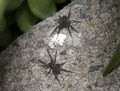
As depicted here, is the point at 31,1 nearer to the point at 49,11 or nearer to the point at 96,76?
the point at 49,11

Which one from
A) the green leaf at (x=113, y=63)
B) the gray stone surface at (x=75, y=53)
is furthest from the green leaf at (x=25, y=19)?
the green leaf at (x=113, y=63)

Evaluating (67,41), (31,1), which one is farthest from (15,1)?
(67,41)

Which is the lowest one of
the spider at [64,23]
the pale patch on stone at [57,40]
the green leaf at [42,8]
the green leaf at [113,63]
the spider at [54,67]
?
the green leaf at [113,63]

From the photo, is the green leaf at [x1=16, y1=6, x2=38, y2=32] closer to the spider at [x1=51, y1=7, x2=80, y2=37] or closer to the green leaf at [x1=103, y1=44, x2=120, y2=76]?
the spider at [x1=51, y1=7, x2=80, y2=37]

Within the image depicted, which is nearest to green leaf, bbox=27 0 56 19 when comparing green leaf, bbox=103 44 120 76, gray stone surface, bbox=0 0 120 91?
gray stone surface, bbox=0 0 120 91

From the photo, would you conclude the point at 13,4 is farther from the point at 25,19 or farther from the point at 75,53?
the point at 75,53

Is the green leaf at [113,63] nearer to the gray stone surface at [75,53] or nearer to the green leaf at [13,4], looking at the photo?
the gray stone surface at [75,53]
